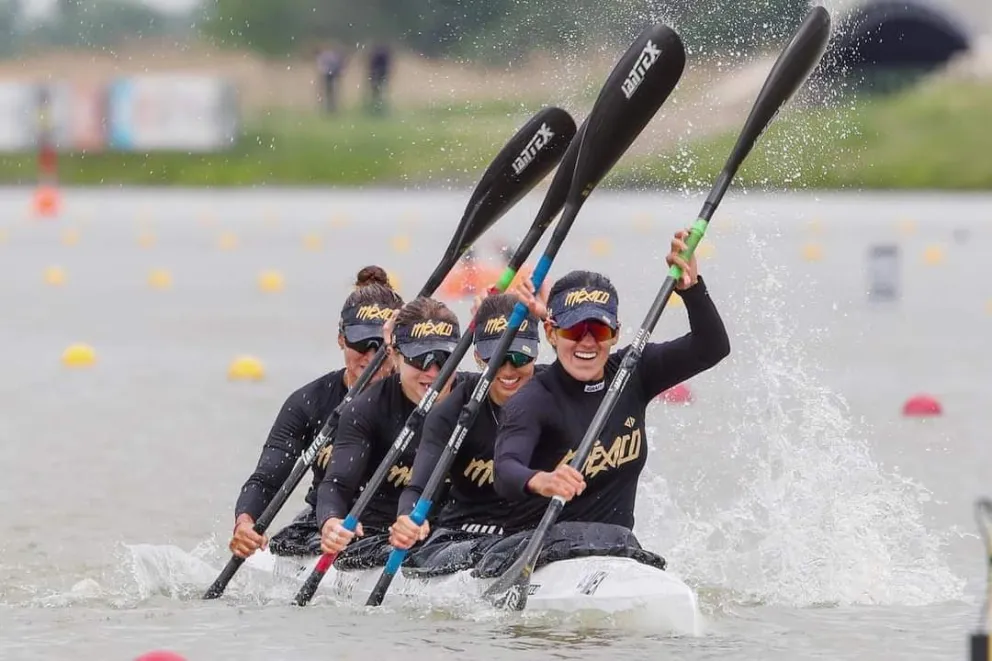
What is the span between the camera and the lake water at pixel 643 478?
7.95 m

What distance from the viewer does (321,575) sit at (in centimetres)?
847

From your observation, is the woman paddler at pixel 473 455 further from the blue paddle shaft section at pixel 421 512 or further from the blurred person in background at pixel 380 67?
the blurred person in background at pixel 380 67

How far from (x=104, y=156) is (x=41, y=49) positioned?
11.8 meters

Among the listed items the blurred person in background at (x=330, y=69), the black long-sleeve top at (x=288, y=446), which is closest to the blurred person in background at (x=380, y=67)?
the blurred person in background at (x=330, y=69)

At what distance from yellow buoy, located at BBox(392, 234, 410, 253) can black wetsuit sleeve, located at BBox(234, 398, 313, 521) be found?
19114mm

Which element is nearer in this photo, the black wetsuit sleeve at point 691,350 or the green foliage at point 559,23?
the black wetsuit sleeve at point 691,350

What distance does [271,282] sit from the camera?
2430 centimetres

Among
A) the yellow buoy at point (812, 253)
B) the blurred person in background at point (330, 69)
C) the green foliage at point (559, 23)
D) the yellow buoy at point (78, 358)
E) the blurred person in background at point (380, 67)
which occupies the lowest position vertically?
the yellow buoy at point (78, 358)

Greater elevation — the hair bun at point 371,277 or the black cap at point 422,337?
the hair bun at point 371,277

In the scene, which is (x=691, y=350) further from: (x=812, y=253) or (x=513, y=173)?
(x=812, y=253)

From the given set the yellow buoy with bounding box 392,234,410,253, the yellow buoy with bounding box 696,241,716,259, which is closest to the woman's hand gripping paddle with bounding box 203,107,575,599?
the yellow buoy with bounding box 696,241,716,259

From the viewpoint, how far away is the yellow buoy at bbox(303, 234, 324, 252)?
1183 inches

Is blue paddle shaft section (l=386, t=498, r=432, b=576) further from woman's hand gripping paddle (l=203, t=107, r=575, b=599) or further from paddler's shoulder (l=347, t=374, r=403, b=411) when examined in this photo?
woman's hand gripping paddle (l=203, t=107, r=575, b=599)

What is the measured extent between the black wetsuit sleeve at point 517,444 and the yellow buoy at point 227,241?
22.9 meters
